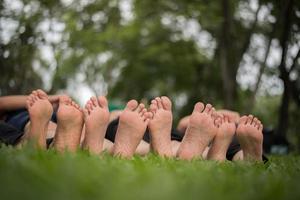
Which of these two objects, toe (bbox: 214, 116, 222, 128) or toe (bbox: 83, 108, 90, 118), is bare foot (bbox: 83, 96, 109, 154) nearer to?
toe (bbox: 83, 108, 90, 118)

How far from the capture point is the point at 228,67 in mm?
6953

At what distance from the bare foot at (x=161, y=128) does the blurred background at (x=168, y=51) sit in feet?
10.1

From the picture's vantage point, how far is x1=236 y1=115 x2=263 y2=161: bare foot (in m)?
2.19

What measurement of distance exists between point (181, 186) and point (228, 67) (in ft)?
20.0

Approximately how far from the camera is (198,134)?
218cm

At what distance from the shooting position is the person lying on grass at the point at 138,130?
2.01 meters

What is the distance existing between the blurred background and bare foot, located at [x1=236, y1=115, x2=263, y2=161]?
2.87 metres

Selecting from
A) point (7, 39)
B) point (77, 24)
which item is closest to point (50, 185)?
point (7, 39)

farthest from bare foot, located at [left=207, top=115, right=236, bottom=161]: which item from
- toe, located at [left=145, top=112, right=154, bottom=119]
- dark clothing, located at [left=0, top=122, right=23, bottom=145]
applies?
dark clothing, located at [left=0, top=122, right=23, bottom=145]

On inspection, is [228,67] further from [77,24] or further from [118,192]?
[118,192]

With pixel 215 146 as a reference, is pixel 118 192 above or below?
above

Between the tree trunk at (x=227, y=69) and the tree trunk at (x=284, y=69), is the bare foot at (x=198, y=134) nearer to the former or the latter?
the tree trunk at (x=284, y=69)

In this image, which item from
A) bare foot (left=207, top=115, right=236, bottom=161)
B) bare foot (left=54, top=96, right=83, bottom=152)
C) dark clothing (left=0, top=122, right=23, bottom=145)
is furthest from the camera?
bare foot (left=207, top=115, right=236, bottom=161)

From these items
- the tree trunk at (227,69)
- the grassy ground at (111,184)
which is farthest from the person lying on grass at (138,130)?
the tree trunk at (227,69)
